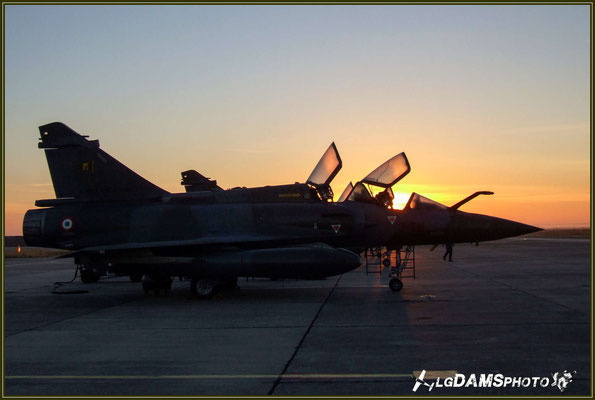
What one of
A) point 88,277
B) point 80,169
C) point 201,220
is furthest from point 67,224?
point 88,277

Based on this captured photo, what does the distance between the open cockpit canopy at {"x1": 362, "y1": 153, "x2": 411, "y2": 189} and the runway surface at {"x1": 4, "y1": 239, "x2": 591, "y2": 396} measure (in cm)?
296

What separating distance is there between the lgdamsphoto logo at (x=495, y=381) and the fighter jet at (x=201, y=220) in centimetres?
867

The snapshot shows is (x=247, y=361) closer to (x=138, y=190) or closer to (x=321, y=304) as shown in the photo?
(x=321, y=304)

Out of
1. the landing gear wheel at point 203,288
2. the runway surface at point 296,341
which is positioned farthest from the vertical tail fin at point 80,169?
the landing gear wheel at point 203,288

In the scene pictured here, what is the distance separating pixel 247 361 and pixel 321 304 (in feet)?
20.5

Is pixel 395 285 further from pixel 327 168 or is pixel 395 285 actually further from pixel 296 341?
pixel 296 341

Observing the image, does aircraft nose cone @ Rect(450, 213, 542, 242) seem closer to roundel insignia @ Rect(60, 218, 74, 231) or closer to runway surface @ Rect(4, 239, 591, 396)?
runway surface @ Rect(4, 239, 591, 396)

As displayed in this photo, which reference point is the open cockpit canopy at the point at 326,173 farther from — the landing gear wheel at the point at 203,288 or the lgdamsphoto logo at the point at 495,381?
the lgdamsphoto logo at the point at 495,381

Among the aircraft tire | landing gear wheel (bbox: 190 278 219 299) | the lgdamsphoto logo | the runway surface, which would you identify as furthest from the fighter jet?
the lgdamsphoto logo

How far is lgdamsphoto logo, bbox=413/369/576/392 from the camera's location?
257 inches

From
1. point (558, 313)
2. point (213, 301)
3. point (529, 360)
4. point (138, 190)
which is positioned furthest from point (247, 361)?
point (138, 190)

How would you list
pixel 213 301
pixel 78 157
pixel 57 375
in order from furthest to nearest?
pixel 78 157 → pixel 213 301 → pixel 57 375

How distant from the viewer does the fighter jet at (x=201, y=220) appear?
15758 mm

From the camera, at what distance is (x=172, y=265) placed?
1541cm
